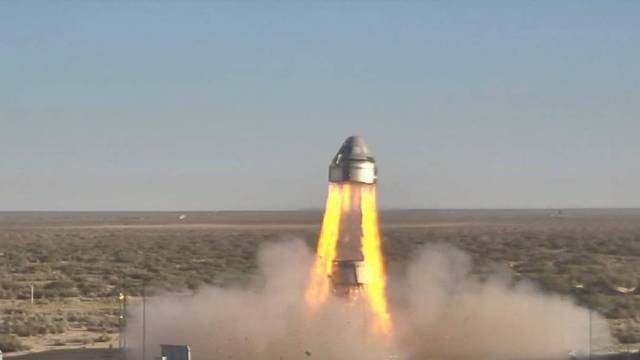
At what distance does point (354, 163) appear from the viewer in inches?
1219

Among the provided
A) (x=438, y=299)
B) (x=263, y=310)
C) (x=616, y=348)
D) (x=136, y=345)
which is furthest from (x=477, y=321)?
(x=136, y=345)

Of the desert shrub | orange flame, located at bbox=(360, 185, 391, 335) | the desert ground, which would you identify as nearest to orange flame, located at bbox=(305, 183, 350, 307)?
orange flame, located at bbox=(360, 185, 391, 335)

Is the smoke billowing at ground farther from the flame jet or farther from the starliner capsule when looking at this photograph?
the starliner capsule

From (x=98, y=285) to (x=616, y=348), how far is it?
1064 inches

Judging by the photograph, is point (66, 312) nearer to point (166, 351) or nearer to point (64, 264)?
point (166, 351)

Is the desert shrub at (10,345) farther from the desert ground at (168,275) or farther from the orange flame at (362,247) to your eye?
the orange flame at (362,247)

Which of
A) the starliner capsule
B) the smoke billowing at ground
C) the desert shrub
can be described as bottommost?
the desert shrub

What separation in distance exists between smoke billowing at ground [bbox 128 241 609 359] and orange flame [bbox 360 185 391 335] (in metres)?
0.42

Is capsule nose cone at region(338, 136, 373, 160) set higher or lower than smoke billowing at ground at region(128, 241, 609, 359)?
higher

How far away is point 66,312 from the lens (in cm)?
4194

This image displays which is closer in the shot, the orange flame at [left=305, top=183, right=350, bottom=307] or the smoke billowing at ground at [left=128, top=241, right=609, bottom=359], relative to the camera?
the smoke billowing at ground at [left=128, top=241, right=609, bottom=359]

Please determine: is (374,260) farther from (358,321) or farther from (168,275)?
(168,275)

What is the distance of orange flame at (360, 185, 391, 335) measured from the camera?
1288 inches

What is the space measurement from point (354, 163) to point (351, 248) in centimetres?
349
